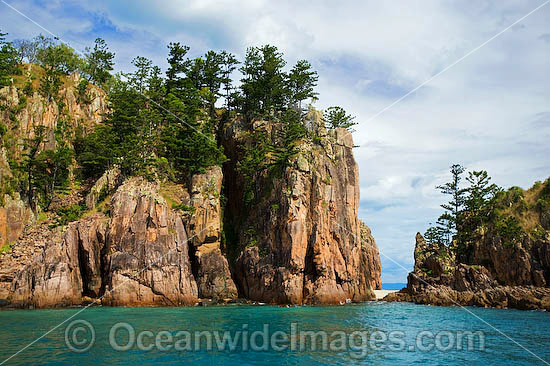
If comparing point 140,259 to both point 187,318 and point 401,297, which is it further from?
point 401,297

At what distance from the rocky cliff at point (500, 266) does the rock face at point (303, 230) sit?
1161 centimetres

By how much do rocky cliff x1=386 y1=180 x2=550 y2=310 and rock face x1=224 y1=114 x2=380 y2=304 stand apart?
38.1 ft

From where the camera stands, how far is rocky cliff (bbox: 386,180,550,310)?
51.4 metres

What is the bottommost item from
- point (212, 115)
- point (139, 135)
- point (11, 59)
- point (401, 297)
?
point (401, 297)

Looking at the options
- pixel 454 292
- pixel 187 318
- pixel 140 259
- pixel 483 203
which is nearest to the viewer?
pixel 187 318

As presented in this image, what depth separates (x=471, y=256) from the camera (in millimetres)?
65500

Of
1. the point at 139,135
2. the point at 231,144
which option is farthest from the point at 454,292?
the point at 139,135

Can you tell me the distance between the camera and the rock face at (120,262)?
40.8 metres

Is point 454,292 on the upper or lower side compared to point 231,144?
lower

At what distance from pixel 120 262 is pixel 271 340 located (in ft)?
83.7

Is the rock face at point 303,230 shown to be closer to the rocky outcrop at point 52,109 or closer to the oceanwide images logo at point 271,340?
the oceanwide images logo at point 271,340

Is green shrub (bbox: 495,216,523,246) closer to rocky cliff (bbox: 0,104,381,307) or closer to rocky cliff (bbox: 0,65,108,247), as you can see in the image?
rocky cliff (bbox: 0,104,381,307)

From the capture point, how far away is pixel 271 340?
23234 mm

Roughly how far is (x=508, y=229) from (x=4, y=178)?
69.5 meters
